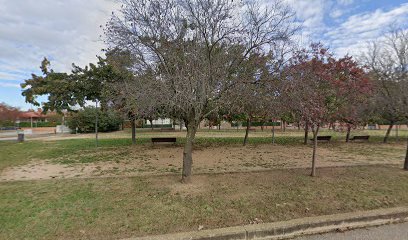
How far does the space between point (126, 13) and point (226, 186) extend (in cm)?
432

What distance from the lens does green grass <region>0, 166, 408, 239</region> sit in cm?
373

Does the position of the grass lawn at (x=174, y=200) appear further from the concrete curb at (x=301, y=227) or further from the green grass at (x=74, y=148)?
the green grass at (x=74, y=148)

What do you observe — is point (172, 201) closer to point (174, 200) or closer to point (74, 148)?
point (174, 200)

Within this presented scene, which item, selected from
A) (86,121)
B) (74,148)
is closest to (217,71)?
(74,148)

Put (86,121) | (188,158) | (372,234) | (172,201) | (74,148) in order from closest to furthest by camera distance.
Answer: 1. (372,234)
2. (172,201)
3. (188,158)
4. (74,148)
5. (86,121)

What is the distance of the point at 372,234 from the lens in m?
3.81

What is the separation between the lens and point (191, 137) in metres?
5.94

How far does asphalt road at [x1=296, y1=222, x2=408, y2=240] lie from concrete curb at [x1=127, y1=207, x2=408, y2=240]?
0.11 meters

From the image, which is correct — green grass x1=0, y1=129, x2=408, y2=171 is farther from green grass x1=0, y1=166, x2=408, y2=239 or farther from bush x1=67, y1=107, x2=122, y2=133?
bush x1=67, y1=107, x2=122, y2=133

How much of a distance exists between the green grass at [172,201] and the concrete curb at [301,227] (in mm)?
200

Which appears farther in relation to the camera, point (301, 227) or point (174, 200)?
point (174, 200)

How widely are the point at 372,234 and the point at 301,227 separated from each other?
106cm

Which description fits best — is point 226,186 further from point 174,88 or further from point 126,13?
point 126,13

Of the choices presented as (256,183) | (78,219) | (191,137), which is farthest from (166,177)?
(78,219)
